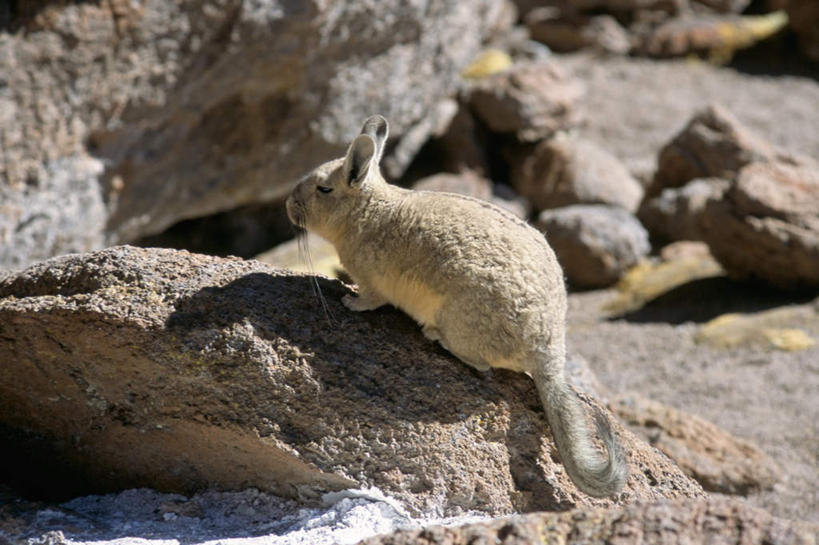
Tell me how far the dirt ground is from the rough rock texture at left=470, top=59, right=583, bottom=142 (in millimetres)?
3327

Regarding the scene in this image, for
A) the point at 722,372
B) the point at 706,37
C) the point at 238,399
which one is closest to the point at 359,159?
the point at 238,399

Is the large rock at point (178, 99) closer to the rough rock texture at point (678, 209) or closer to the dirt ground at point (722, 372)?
the dirt ground at point (722, 372)

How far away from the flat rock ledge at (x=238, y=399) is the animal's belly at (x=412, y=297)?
0.38ft

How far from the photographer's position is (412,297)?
478 centimetres

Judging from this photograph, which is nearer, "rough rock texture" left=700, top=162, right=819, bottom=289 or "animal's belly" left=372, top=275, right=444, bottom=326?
"animal's belly" left=372, top=275, right=444, bottom=326

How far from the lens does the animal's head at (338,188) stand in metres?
5.11

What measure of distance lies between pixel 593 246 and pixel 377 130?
760 centimetres

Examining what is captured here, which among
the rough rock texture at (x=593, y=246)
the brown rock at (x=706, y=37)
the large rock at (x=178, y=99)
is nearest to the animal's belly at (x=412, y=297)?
the large rock at (x=178, y=99)

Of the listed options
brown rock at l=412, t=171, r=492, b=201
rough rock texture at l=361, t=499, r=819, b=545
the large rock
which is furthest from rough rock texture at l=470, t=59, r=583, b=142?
rough rock texture at l=361, t=499, r=819, b=545

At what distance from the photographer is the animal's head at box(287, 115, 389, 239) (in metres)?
5.11

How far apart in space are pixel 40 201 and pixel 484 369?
241 inches

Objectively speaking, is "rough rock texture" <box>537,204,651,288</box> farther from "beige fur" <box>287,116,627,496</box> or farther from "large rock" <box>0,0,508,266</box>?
"beige fur" <box>287,116,627,496</box>

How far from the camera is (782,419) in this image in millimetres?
8766

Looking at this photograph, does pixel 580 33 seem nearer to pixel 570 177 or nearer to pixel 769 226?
pixel 570 177
